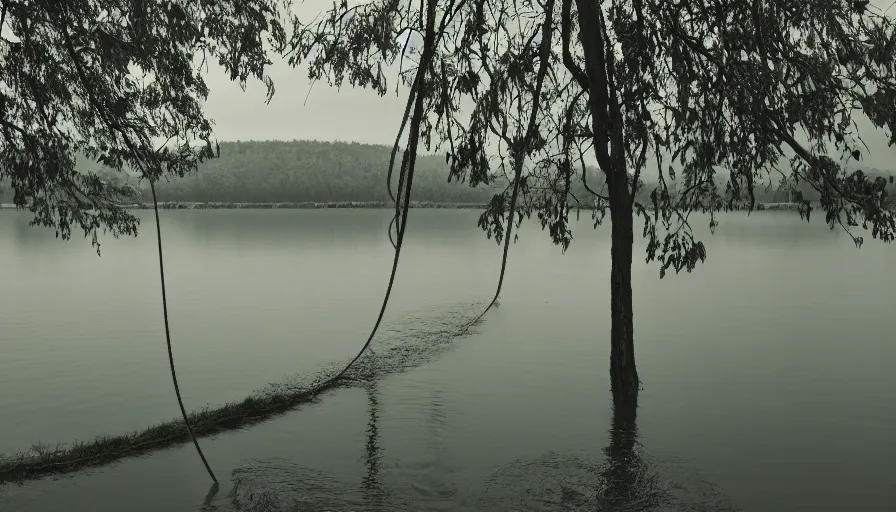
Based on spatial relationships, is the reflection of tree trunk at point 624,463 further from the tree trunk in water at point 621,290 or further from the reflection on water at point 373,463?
the reflection on water at point 373,463

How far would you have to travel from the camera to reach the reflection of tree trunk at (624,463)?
17.6 ft

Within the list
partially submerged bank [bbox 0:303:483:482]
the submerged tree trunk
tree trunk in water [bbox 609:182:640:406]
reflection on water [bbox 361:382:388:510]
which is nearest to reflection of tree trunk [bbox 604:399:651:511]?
tree trunk in water [bbox 609:182:640:406]

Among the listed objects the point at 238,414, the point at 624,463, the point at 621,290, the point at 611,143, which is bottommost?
the point at 624,463

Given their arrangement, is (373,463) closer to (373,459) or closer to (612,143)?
(373,459)

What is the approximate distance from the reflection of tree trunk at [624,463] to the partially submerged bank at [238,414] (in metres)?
2.40

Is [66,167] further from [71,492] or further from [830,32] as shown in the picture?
[830,32]

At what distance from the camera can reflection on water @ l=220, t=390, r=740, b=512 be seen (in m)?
5.14

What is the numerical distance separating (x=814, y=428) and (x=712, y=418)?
0.80 metres

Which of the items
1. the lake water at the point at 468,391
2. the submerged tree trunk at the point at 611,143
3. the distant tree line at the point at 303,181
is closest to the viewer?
the lake water at the point at 468,391

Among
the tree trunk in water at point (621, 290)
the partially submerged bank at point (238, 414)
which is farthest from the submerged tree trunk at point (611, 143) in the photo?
the partially submerged bank at point (238, 414)

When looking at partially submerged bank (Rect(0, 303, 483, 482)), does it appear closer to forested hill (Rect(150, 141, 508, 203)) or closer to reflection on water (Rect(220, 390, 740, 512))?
reflection on water (Rect(220, 390, 740, 512))

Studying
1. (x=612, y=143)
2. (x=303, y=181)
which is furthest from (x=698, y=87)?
(x=303, y=181)

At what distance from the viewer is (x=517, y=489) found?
5480 mm

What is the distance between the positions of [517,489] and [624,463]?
40.4 inches
